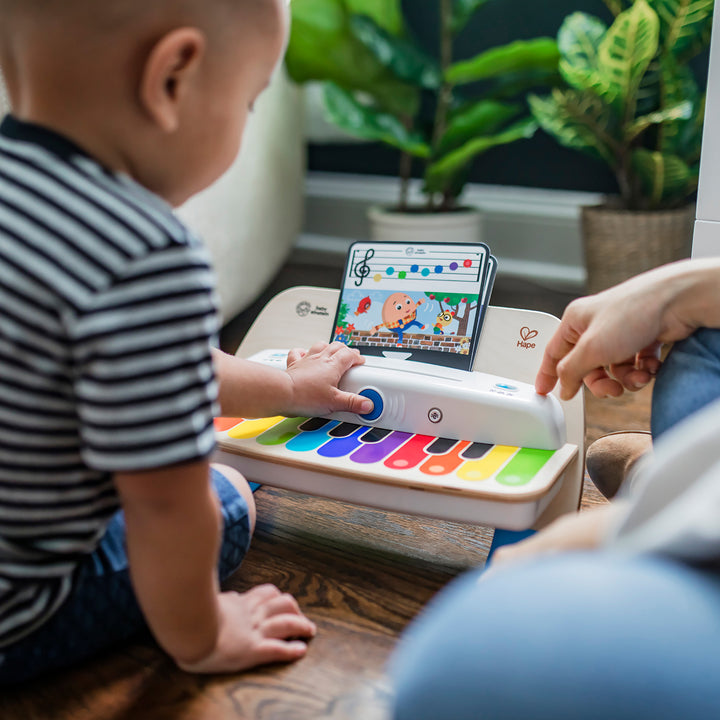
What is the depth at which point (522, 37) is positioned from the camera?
1.77 meters

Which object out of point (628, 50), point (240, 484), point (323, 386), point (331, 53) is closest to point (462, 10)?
point (331, 53)

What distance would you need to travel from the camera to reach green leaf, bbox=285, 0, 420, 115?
1468 mm

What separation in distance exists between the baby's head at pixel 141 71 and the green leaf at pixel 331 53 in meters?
1.11

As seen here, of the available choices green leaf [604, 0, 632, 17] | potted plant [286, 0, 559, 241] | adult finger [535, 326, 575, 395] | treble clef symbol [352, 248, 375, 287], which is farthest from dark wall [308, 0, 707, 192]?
adult finger [535, 326, 575, 395]

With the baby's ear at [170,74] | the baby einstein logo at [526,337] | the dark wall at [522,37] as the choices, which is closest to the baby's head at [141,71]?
the baby's ear at [170,74]

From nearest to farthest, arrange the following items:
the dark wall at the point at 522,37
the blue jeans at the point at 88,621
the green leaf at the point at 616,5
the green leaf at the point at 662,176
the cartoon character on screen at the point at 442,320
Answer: the blue jeans at the point at 88,621 < the cartoon character on screen at the point at 442,320 < the green leaf at the point at 662,176 < the green leaf at the point at 616,5 < the dark wall at the point at 522,37

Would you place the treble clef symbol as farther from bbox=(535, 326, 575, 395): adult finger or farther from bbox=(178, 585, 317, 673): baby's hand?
bbox=(178, 585, 317, 673): baby's hand

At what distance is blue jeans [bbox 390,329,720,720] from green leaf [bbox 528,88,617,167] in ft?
4.01

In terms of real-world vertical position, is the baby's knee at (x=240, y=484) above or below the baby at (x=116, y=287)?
below

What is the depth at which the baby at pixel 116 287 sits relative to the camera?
0.38 metres

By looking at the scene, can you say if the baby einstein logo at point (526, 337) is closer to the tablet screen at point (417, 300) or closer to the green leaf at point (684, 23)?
the tablet screen at point (417, 300)

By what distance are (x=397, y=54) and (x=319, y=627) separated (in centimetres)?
→ 122

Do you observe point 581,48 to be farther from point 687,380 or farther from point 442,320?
point 687,380

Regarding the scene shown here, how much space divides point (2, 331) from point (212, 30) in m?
0.18
